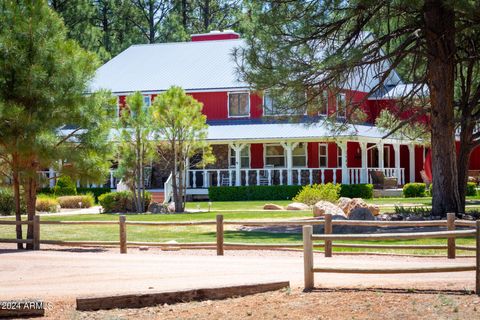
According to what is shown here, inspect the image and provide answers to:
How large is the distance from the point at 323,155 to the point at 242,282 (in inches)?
1302

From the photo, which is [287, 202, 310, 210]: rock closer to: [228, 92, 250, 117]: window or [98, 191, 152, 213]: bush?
[98, 191, 152, 213]: bush

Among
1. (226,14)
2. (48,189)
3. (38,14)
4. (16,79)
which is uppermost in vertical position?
(226,14)

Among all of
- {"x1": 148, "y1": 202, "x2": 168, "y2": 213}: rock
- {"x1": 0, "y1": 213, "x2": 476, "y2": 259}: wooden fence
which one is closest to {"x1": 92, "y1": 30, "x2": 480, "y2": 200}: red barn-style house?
{"x1": 148, "y1": 202, "x2": 168, "y2": 213}: rock

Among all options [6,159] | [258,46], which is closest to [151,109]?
[258,46]

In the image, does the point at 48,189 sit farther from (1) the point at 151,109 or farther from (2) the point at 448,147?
(2) the point at 448,147

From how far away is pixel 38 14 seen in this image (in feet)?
71.5

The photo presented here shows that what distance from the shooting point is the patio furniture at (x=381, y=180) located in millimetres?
44469

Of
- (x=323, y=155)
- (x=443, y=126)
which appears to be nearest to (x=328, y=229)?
(x=443, y=126)

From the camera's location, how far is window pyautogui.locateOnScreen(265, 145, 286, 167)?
4625 cm

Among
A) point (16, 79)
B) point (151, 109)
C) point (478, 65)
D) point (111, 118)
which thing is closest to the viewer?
point (16, 79)

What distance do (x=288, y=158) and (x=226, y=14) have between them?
27133 millimetres

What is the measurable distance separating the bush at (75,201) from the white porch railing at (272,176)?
643cm

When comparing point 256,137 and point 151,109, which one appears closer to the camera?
point 151,109

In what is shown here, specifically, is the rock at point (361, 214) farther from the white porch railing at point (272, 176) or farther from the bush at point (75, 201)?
the white porch railing at point (272, 176)
